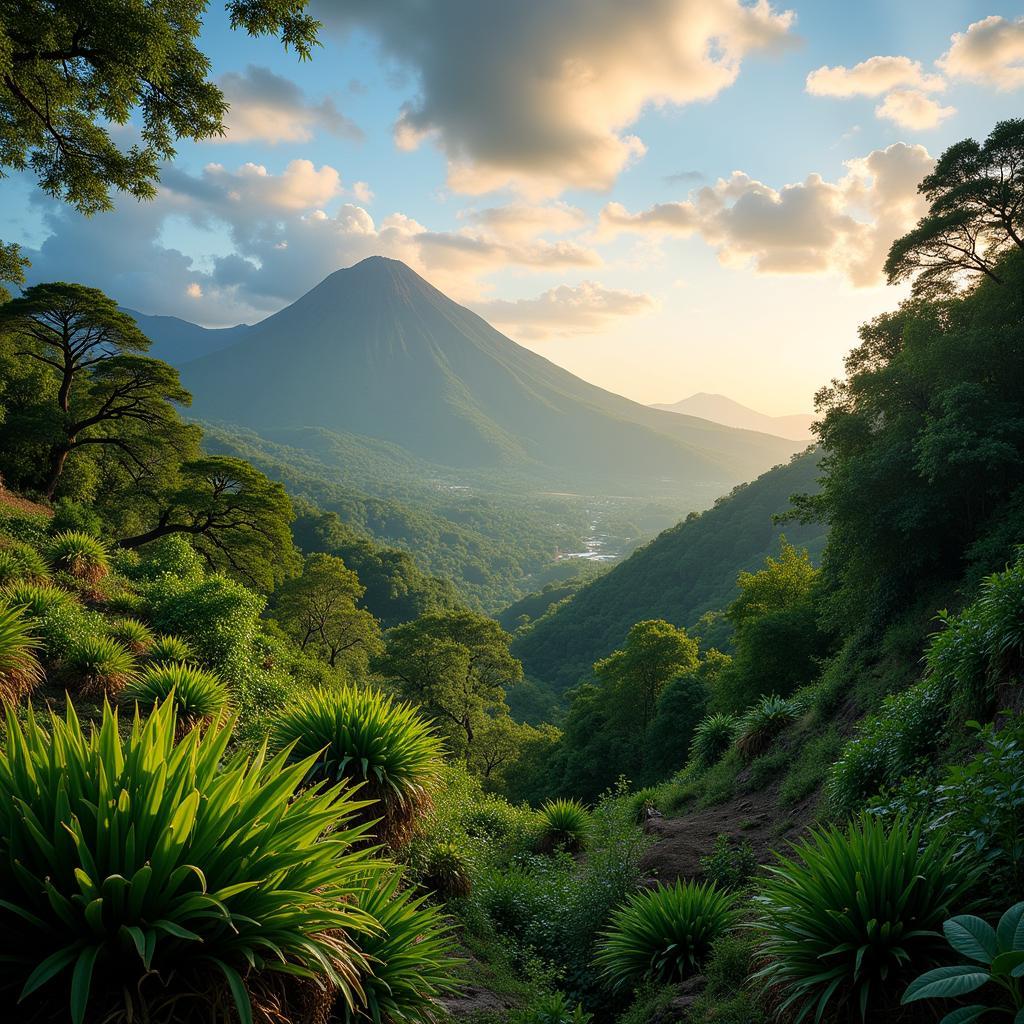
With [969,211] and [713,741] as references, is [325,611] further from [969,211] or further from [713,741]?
[969,211]

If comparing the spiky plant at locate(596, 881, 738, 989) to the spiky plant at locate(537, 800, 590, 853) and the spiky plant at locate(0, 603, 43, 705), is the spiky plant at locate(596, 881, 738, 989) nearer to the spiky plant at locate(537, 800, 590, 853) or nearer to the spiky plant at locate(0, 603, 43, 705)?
the spiky plant at locate(537, 800, 590, 853)

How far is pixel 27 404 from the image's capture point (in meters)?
22.3

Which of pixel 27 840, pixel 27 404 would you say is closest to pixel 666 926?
pixel 27 840

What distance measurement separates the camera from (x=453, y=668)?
28859mm

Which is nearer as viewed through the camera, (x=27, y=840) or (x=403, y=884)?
(x=27, y=840)

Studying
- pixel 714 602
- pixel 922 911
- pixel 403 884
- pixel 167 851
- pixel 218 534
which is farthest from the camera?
pixel 714 602

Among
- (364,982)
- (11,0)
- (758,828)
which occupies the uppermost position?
(11,0)

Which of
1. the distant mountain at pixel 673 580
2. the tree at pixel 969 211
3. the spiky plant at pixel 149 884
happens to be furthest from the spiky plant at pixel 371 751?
the distant mountain at pixel 673 580

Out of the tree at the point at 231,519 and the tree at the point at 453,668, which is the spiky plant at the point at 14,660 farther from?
the tree at the point at 453,668

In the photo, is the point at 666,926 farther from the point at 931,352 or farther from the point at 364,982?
the point at 931,352

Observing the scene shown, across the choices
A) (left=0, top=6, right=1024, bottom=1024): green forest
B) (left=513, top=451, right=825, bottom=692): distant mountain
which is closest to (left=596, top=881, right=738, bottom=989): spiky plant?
(left=0, top=6, right=1024, bottom=1024): green forest

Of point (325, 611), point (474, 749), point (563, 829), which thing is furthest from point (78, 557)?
point (474, 749)

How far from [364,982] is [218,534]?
20.4m

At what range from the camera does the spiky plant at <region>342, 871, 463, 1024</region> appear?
3.41 metres
